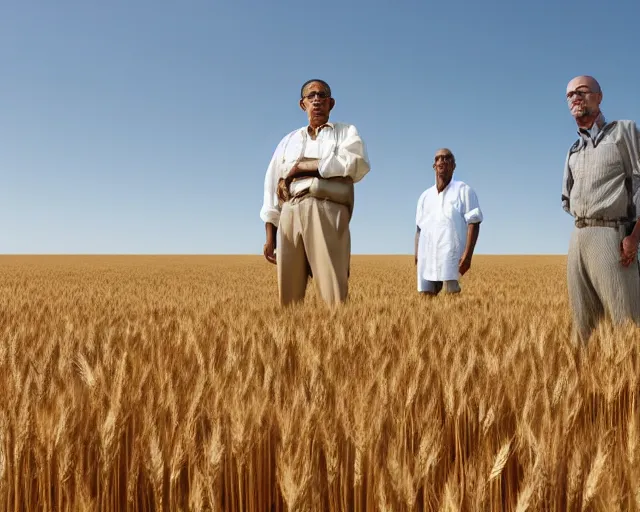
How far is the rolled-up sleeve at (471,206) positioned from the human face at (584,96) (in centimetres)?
282

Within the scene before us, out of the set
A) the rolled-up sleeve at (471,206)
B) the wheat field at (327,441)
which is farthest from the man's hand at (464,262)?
the wheat field at (327,441)

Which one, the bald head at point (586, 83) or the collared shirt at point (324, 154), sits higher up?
the bald head at point (586, 83)

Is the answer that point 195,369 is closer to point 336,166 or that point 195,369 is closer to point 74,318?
point 336,166

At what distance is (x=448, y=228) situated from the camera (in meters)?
6.05

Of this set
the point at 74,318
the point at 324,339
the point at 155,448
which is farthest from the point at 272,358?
the point at 74,318

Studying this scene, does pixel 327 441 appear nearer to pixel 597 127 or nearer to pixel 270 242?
pixel 597 127

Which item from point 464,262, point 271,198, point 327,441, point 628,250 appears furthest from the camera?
point 464,262

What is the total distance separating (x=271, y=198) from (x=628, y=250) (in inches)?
97.1

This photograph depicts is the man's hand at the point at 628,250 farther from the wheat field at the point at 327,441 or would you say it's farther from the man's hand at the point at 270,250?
the man's hand at the point at 270,250

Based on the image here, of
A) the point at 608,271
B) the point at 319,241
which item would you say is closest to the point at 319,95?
the point at 319,241

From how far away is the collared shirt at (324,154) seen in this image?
3.78m

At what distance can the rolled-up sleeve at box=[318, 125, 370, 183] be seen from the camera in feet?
12.4

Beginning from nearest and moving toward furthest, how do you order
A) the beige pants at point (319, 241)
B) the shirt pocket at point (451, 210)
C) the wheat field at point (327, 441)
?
the wheat field at point (327, 441) < the beige pants at point (319, 241) < the shirt pocket at point (451, 210)

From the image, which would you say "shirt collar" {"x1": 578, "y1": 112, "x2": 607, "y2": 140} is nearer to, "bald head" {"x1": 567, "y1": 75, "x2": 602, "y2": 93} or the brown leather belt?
"bald head" {"x1": 567, "y1": 75, "x2": 602, "y2": 93}
